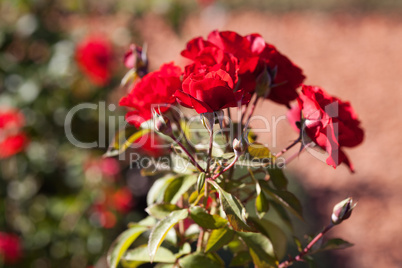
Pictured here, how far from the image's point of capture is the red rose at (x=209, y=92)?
0.58m

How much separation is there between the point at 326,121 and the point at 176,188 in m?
0.28

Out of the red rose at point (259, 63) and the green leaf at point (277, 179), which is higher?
the red rose at point (259, 63)

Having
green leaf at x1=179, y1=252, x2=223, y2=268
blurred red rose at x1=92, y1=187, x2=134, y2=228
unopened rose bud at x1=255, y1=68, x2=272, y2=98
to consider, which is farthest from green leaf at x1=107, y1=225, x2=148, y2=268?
blurred red rose at x1=92, y1=187, x2=134, y2=228

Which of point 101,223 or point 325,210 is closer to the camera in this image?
point 101,223

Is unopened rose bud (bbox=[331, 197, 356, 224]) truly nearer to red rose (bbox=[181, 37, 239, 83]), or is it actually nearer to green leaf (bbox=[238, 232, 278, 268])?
green leaf (bbox=[238, 232, 278, 268])

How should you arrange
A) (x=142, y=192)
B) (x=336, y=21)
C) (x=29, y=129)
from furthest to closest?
(x=336, y=21), (x=142, y=192), (x=29, y=129)

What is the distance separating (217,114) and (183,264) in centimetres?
26

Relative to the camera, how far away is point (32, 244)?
1969 millimetres

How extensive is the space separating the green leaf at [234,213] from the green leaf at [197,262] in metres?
0.13

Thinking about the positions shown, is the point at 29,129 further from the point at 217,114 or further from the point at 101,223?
the point at 217,114

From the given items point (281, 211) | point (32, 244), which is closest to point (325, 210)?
point (32, 244)

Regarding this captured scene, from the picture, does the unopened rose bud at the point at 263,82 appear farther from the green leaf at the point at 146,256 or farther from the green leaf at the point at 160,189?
the green leaf at the point at 146,256

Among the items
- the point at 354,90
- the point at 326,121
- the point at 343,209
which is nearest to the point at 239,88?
the point at 326,121

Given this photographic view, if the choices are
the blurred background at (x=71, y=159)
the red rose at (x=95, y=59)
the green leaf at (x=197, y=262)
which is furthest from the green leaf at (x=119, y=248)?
the red rose at (x=95, y=59)
